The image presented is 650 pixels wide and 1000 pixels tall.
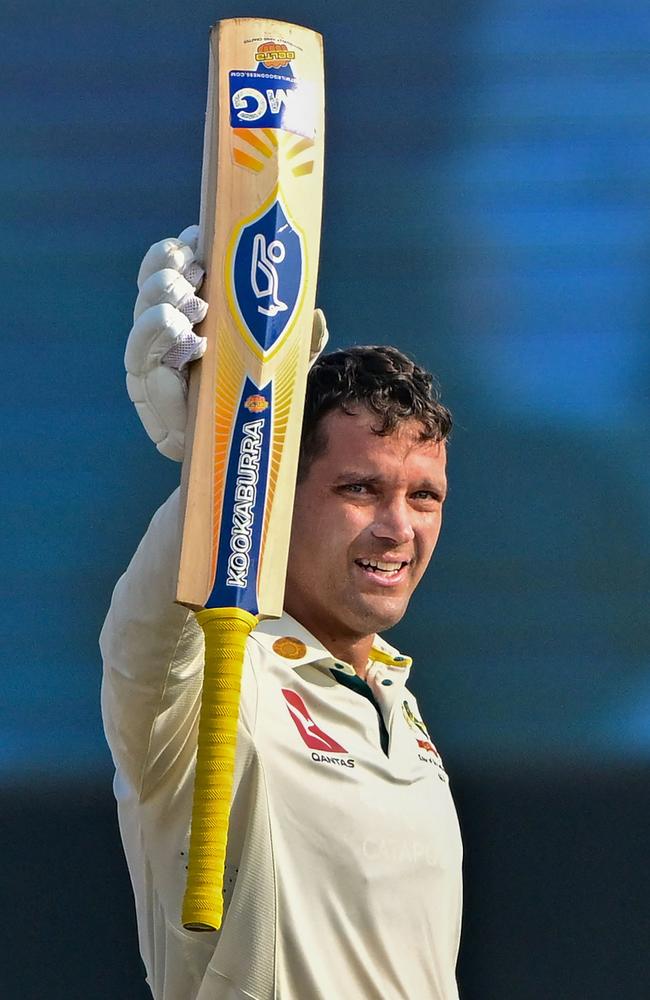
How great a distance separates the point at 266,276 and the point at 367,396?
32cm

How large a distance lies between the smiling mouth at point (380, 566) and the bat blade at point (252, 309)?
0.30m

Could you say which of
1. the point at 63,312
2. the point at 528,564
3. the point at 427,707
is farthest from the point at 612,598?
the point at 63,312

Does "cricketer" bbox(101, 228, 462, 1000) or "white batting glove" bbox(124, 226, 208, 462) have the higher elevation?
"white batting glove" bbox(124, 226, 208, 462)

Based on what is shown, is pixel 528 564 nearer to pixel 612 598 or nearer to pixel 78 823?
pixel 612 598

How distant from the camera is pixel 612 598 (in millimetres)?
2520

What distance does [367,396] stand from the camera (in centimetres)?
171

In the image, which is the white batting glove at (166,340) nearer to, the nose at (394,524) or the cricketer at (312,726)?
the cricketer at (312,726)

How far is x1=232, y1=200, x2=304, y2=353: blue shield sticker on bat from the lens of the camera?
1405 millimetres

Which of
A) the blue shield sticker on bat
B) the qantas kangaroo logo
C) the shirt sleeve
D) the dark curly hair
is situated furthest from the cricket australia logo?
the qantas kangaroo logo

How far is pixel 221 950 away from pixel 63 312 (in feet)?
4.25

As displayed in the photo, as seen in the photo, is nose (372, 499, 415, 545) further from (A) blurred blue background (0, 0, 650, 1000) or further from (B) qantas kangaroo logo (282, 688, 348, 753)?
(A) blurred blue background (0, 0, 650, 1000)

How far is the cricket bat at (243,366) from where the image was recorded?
1.30 meters

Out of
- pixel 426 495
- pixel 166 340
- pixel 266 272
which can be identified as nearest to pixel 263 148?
pixel 266 272

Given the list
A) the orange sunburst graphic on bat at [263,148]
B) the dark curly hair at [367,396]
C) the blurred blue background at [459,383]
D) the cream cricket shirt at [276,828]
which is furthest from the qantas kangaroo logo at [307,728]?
the blurred blue background at [459,383]
